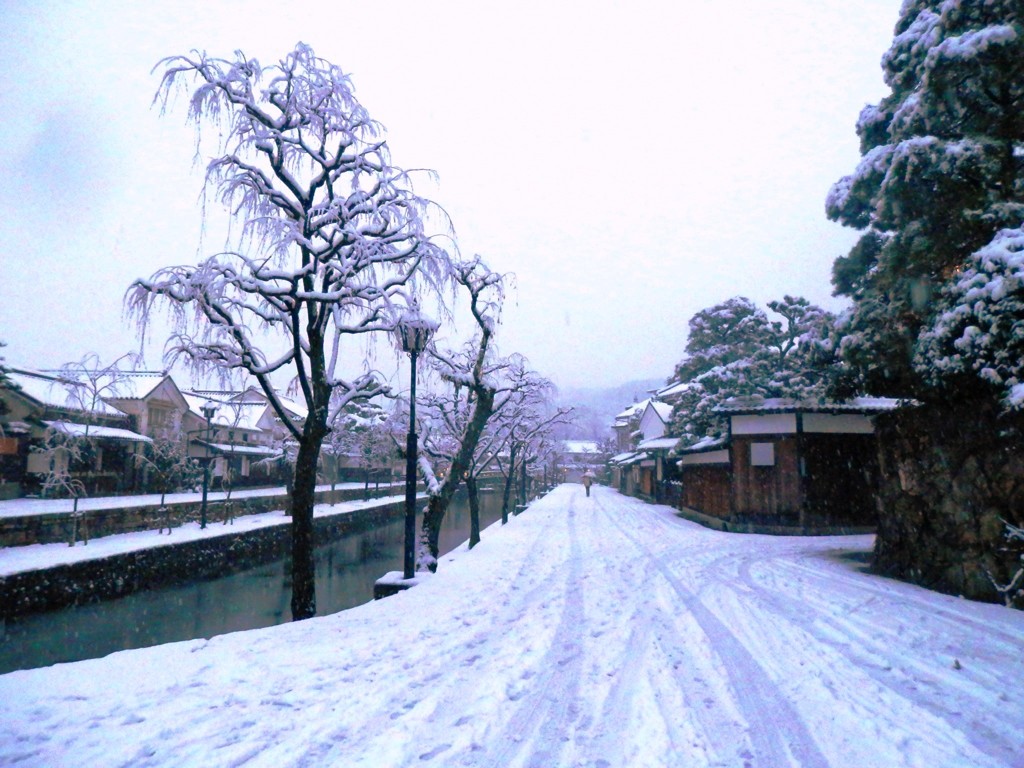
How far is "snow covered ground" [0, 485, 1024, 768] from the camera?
3635 millimetres

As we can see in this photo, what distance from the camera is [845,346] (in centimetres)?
941

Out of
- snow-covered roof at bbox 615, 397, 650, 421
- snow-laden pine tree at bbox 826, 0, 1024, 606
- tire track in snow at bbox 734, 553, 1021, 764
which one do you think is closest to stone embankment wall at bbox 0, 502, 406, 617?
tire track in snow at bbox 734, 553, 1021, 764

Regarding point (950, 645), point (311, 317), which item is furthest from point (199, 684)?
point (950, 645)

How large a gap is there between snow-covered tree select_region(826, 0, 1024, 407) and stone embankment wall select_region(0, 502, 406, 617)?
16414 millimetres

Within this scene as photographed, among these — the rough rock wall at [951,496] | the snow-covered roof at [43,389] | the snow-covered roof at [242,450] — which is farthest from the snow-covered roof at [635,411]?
the snow-covered roof at [43,389]

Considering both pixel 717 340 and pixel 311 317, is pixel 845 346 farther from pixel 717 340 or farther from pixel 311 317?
pixel 717 340

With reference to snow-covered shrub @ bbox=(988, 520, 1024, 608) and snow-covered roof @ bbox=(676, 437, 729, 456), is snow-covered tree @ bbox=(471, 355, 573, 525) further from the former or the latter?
snow-covered shrub @ bbox=(988, 520, 1024, 608)

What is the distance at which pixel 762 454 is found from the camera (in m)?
17.0

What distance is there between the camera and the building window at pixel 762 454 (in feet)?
55.4

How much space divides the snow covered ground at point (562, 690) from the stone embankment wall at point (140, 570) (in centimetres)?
853

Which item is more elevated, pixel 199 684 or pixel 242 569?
pixel 199 684

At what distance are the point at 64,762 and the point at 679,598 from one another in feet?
24.1

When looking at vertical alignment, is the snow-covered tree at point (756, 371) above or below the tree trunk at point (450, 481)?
above

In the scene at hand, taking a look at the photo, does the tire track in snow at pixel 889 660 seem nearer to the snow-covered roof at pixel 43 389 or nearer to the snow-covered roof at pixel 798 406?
the snow-covered roof at pixel 798 406
